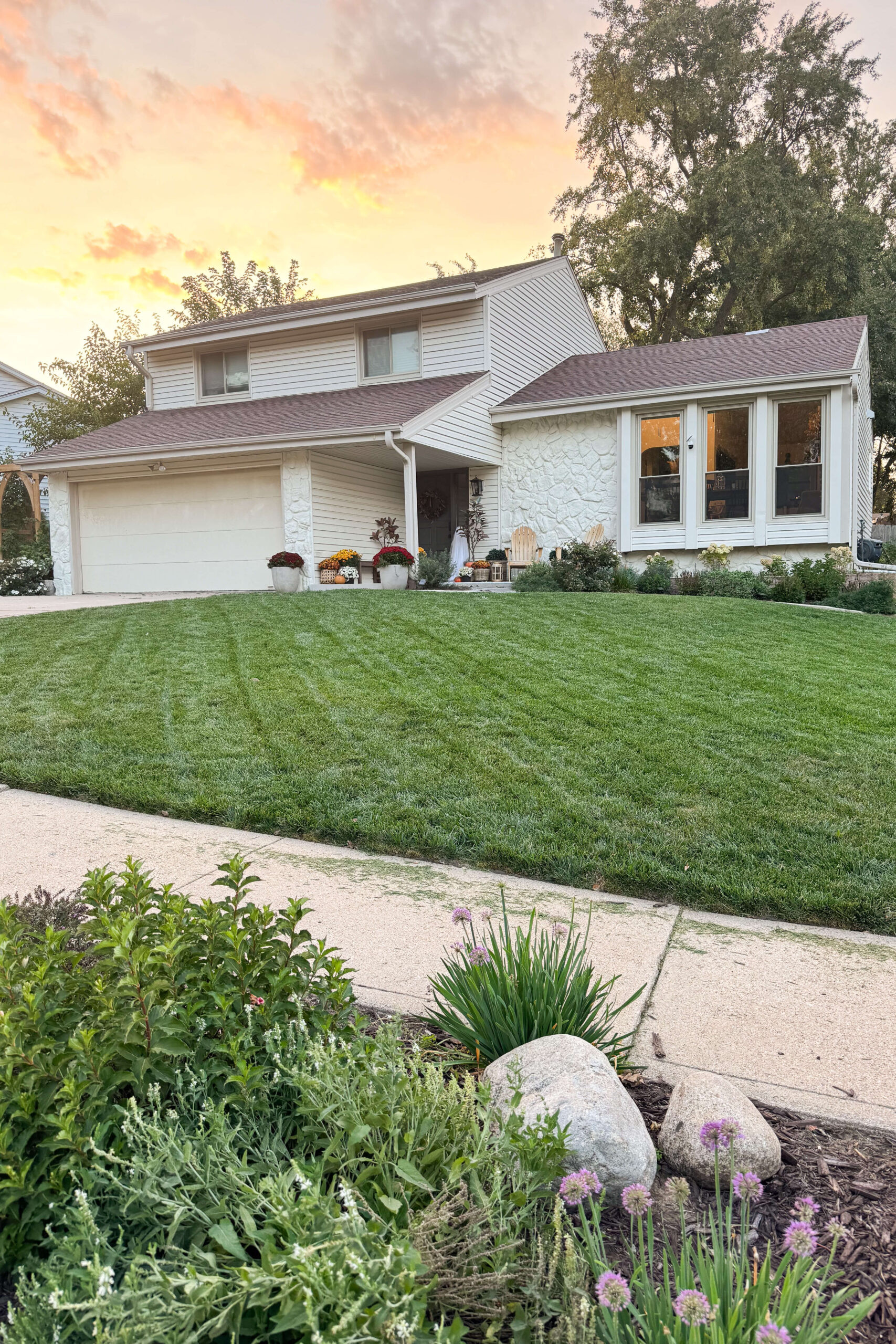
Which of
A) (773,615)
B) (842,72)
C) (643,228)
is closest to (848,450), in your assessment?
(773,615)

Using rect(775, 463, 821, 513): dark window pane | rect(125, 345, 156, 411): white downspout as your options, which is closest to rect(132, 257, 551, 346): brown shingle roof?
rect(125, 345, 156, 411): white downspout

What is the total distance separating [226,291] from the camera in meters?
34.2

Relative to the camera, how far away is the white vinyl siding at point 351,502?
1503 centimetres

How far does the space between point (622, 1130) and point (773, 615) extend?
918cm

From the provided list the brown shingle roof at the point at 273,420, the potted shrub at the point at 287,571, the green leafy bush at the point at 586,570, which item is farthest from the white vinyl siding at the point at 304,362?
the green leafy bush at the point at 586,570

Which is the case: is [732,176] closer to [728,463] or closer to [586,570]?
[728,463]

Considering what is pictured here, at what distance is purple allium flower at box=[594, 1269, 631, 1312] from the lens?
114 cm

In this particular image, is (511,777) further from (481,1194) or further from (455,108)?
(455,108)

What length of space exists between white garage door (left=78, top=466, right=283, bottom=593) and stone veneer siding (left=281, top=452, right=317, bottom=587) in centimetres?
45

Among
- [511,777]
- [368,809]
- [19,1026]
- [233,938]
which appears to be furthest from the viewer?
[511,777]

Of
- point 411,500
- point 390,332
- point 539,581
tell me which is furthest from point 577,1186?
point 390,332

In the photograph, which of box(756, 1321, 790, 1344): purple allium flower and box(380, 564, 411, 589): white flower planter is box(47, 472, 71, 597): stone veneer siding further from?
box(756, 1321, 790, 1344): purple allium flower

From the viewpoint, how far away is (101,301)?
96.1ft

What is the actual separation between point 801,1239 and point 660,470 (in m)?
14.7
